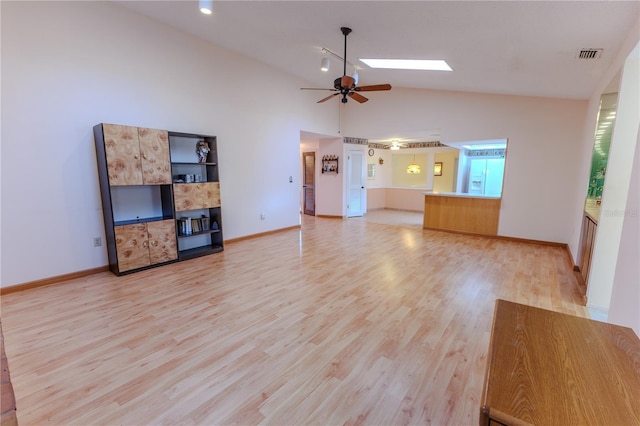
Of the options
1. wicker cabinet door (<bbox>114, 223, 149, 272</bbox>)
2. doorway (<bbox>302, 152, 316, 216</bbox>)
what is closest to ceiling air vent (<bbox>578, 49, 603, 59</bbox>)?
wicker cabinet door (<bbox>114, 223, 149, 272</bbox>)

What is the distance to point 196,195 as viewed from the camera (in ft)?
14.8

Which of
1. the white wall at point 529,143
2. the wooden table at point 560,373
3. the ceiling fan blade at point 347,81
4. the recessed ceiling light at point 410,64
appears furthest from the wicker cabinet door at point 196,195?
the white wall at point 529,143

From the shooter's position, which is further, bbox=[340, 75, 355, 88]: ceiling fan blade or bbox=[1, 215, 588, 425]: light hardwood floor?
bbox=[340, 75, 355, 88]: ceiling fan blade

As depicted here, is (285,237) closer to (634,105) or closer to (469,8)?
(469,8)

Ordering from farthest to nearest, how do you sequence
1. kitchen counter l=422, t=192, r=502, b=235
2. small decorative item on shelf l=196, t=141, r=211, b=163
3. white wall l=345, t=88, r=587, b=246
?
kitchen counter l=422, t=192, r=502, b=235 < white wall l=345, t=88, r=587, b=246 < small decorative item on shelf l=196, t=141, r=211, b=163

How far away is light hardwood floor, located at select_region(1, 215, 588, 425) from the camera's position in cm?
172

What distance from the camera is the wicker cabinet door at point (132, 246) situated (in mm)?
3711

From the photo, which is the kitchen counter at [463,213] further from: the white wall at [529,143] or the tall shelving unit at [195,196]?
the tall shelving unit at [195,196]

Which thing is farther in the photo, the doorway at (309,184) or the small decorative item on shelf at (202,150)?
the doorway at (309,184)

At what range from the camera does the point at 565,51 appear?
117 inches

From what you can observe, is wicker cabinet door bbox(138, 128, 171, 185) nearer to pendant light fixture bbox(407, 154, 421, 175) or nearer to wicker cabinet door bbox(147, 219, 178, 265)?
wicker cabinet door bbox(147, 219, 178, 265)

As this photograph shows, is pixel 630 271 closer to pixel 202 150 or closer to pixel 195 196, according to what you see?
pixel 195 196

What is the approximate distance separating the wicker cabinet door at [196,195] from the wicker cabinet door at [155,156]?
25 cm

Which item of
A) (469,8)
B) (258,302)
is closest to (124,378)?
(258,302)
